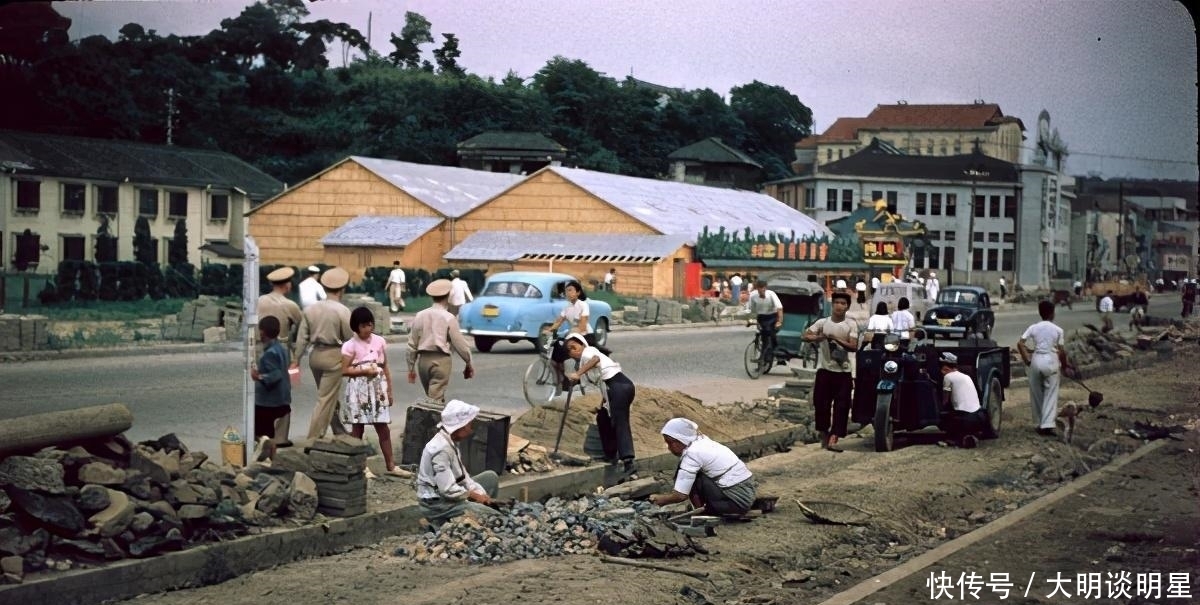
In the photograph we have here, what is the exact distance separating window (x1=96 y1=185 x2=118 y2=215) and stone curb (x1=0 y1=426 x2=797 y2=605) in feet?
25.3

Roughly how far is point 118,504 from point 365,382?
3.25 m

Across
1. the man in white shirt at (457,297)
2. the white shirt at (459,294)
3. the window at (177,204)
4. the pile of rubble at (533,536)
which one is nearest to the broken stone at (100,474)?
the pile of rubble at (533,536)

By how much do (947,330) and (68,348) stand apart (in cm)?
2137

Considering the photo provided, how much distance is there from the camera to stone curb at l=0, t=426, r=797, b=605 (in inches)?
282

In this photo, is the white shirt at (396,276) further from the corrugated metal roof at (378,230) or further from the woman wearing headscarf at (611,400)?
the woman wearing headscarf at (611,400)

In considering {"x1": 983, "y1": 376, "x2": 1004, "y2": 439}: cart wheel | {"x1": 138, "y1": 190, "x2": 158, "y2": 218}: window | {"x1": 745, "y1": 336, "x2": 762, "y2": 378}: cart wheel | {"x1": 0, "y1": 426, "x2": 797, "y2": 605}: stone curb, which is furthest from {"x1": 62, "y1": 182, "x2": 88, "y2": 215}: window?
{"x1": 745, "y1": 336, "x2": 762, "y2": 378}: cart wheel

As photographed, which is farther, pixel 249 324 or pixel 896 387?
pixel 896 387

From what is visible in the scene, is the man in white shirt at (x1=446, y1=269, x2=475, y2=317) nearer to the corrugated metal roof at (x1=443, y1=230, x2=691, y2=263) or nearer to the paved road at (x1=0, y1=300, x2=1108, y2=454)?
the paved road at (x1=0, y1=300, x2=1108, y2=454)

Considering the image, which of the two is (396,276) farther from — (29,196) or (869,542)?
(869,542)

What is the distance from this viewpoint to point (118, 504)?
7828 mm

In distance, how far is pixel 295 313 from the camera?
11445mm

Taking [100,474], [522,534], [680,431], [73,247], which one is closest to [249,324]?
[100,474]

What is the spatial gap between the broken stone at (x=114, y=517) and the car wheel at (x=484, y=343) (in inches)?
685

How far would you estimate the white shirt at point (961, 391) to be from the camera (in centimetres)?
1480
